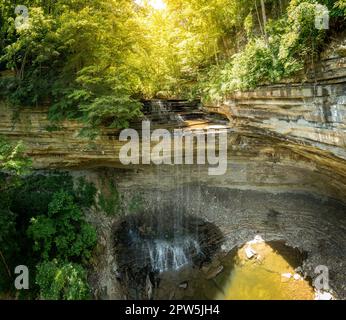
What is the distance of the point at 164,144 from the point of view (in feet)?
43.0

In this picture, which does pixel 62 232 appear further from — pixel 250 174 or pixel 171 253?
pixel 250 174

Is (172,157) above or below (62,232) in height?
above

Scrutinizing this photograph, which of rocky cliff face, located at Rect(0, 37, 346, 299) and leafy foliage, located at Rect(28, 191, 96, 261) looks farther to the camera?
leafy foliage, located at Rect(28, 191, 96, 261)

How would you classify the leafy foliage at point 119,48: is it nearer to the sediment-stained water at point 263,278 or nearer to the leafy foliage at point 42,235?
the leafy foliage at point 42,235

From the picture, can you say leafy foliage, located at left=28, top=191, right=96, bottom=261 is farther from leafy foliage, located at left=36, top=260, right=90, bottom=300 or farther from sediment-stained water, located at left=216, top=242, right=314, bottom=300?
sediment-stained water, located at left=216, top=242, right=314, bottom=300

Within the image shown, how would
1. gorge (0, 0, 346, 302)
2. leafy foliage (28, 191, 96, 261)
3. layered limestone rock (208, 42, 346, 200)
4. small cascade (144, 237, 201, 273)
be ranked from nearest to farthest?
layered limestone rock (208, 42, 346, 200), gorge (0, 0, 346, 302), leafy foliage (28, 191, 96, 261), small cascade (144, 237, 201, 273)

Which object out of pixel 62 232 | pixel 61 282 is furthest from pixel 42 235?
pixel 61 282

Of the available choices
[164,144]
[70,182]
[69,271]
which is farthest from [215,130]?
[69,271]

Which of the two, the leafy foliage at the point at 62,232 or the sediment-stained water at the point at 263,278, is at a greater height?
the leafy foliage at the point at 62,232

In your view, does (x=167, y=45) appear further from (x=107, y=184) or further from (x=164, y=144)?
(x=107, y=184)

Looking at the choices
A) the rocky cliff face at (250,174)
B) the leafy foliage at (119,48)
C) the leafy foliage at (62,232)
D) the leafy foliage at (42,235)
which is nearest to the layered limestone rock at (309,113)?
the rocky cliff face at (250,174)

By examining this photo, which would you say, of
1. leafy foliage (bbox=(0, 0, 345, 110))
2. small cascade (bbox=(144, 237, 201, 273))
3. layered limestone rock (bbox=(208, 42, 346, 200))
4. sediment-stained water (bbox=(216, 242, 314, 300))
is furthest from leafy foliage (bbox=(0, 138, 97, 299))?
layered limestone rock (bbox=(208, 42, 346, 200))

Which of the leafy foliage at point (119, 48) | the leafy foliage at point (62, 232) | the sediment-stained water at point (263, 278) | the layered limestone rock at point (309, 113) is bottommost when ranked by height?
the sediment-stained water at point (263, 278)

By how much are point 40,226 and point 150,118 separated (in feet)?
22.3
